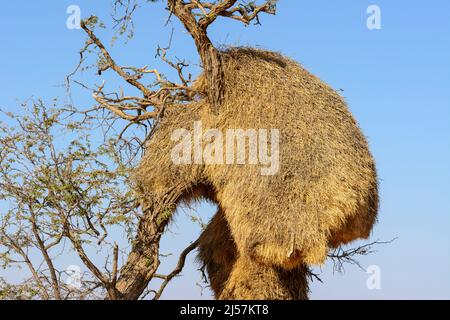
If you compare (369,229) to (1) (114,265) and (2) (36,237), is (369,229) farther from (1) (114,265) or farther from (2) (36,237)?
(2) (36,237)

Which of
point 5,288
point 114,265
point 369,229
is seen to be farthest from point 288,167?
point 5,288

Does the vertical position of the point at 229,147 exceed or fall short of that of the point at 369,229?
it exceeds it

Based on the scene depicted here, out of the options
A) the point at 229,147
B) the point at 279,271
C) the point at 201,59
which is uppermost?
the point at 201,59

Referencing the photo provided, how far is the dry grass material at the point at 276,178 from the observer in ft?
43.0

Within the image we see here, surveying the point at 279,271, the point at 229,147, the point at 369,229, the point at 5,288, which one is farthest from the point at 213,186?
the point at 5,288

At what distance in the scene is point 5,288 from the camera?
13.2m

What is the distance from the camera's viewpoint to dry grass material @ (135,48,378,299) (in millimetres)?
13109

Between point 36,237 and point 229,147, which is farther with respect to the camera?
point 229,147

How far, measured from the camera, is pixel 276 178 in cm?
1342

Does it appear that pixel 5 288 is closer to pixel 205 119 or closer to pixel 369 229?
pixel 205 119
